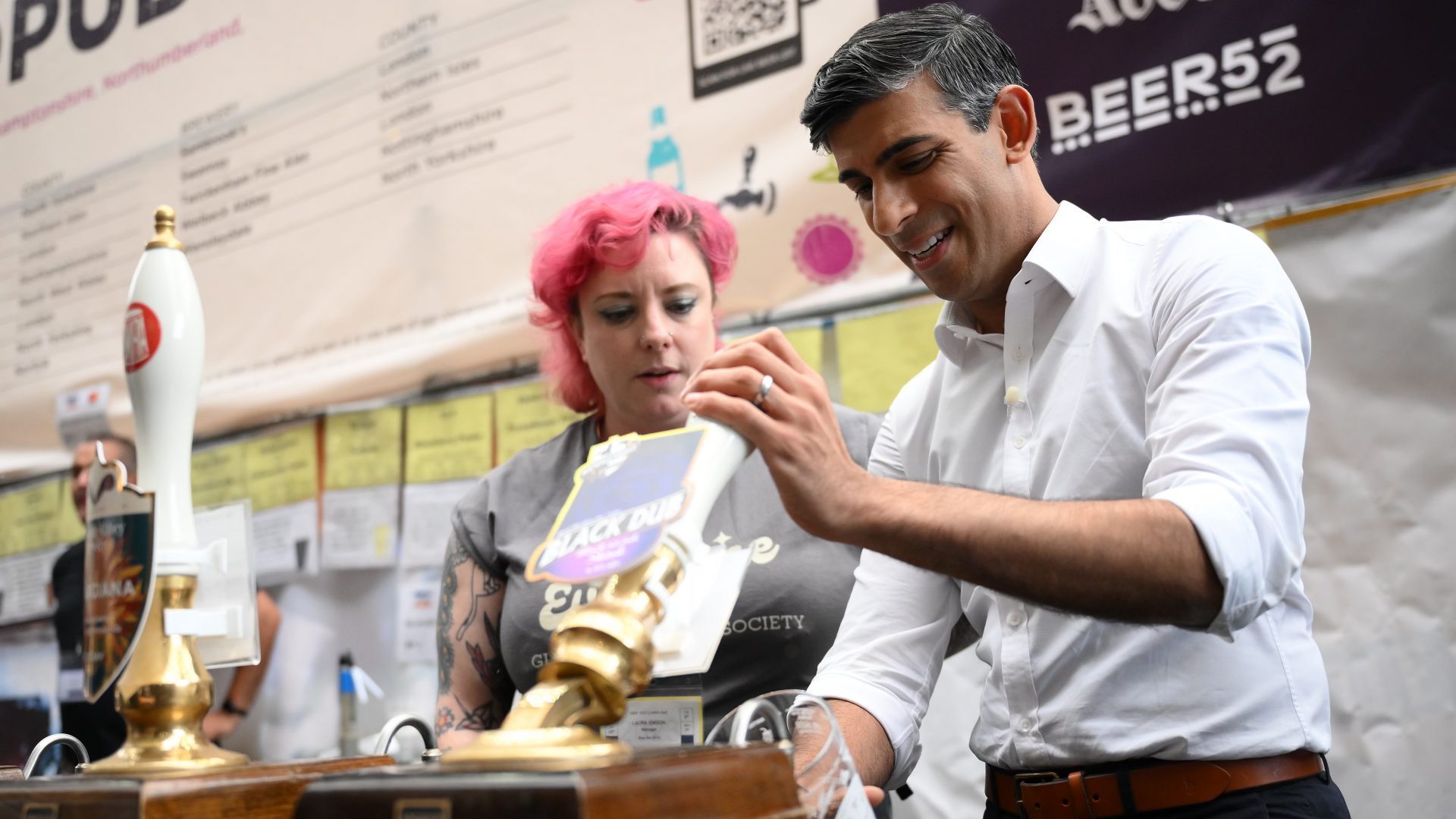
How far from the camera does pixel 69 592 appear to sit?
2.88 m

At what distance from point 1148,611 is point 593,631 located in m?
0.39

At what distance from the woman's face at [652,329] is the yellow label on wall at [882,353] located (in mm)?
382

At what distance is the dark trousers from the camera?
983mm

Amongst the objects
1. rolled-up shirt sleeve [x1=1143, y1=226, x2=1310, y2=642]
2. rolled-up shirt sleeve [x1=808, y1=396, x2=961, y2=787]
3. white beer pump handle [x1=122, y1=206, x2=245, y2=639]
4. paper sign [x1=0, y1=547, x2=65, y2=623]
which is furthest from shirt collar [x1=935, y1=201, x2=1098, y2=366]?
paper sign [x1=0, y1=547, x2=65, y2=623]

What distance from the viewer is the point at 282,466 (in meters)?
2.77

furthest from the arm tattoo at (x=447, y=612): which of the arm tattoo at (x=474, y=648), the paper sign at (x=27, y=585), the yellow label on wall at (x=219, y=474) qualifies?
the paper sign at (x=27, y=585)

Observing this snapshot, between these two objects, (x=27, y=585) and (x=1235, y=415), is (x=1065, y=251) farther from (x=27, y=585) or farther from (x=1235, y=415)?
(x=27, y=585)

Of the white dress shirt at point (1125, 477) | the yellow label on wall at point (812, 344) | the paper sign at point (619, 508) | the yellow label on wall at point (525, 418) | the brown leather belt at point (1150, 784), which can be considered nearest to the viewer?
the paper sign at point (619, 508)

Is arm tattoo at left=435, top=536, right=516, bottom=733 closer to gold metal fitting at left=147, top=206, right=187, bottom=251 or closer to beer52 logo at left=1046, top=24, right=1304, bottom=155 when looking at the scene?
gold metal fitting at left=147, top=206, right=187, bottom=251

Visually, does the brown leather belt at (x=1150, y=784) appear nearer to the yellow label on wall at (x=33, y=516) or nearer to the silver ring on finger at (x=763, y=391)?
the silver ring on finger at (x=763, y=391)

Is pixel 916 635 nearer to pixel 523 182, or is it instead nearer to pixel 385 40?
pixel 523 182

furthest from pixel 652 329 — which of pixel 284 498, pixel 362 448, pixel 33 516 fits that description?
pixel 33 516

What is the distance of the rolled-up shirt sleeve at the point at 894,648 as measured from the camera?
113 centimetres

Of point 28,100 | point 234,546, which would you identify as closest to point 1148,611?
point 234,546
